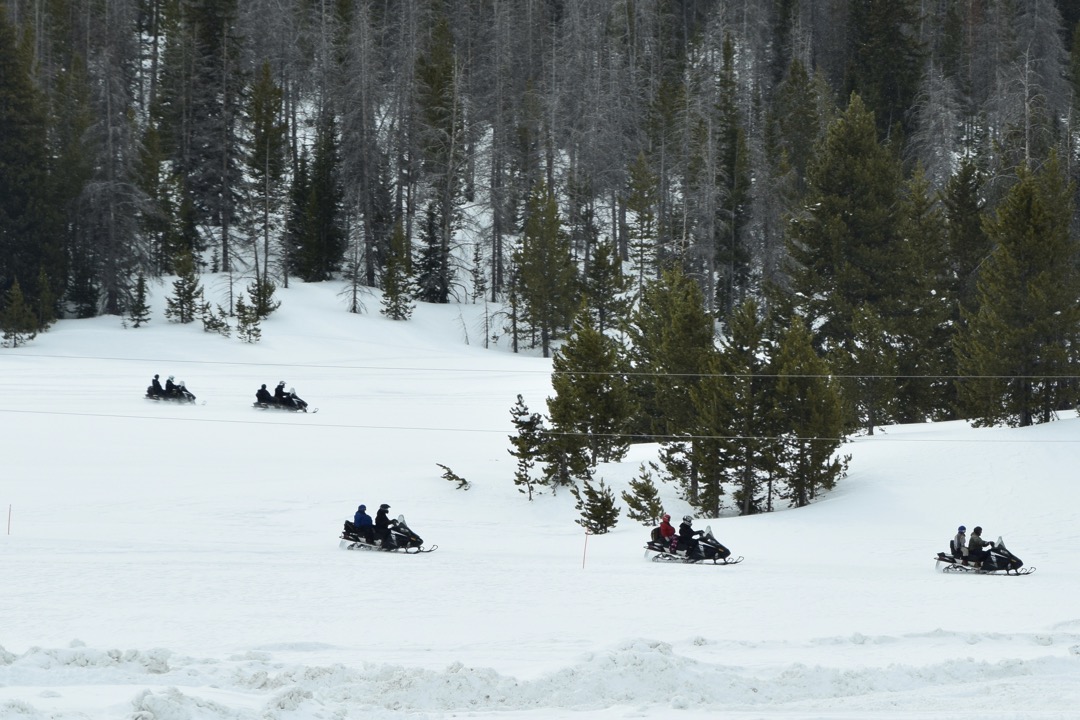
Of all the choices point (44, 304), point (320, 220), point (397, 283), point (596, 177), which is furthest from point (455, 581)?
point (596, 177)

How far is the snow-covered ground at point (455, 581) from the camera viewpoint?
1070cm

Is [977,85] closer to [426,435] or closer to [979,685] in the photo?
[426,435]

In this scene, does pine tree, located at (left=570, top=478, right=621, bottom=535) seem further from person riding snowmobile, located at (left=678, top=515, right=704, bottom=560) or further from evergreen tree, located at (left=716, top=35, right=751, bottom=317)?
A: evergreen tree, located at (left=716, top=35, right=751, bottom=317)

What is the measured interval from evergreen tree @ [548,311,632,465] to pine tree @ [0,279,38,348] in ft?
86.3

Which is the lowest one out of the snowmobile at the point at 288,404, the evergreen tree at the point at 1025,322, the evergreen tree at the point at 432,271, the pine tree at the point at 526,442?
the pine tree at the point at 526,442

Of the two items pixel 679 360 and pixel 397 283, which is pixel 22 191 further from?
pixel 679 360

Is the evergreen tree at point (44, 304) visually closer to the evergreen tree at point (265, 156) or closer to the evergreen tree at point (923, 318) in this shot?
the evergreen tree at point (265, 156)

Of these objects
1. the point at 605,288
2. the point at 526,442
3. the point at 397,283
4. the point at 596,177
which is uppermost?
the point at 596,177

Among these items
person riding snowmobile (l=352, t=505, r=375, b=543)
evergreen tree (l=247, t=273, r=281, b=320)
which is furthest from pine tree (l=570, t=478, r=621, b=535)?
evergreen tree (l=247, t=273, r=281, b=320)

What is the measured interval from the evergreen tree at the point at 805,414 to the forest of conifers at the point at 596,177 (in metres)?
0.25

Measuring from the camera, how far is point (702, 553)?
2012 cm

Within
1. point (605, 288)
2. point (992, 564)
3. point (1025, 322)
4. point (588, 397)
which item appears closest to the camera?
point (992, 564)

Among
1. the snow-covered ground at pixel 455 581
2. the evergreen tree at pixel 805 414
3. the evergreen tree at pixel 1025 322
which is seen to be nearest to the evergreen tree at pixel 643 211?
the snow-covered ground at pixel 455 581

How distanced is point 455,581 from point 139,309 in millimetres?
33758
